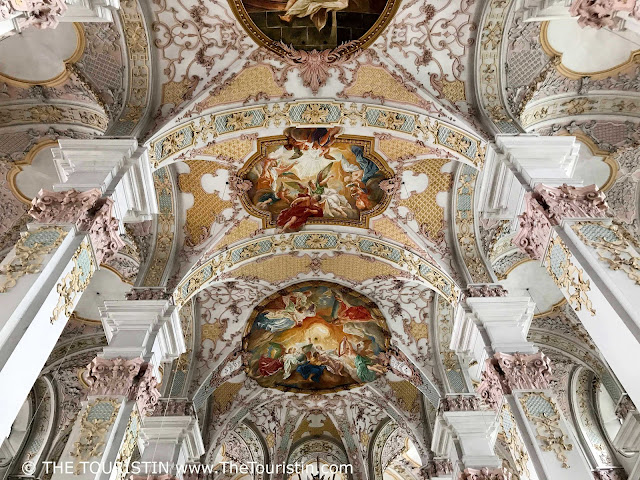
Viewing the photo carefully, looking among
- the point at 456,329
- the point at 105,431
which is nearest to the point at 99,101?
the point at 105,431

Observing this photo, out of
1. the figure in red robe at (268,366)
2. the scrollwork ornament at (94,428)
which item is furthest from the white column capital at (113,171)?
the figure in red robe at (268,366)

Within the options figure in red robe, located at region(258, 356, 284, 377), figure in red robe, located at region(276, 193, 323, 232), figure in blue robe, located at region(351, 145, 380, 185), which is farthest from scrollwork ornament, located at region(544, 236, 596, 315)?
figure in red robe, located at region(258, 356, 284, 377)

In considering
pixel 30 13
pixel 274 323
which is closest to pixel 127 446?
pixel 30 13

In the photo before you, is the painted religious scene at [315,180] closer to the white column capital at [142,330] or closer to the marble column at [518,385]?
the marble column at [518,385]

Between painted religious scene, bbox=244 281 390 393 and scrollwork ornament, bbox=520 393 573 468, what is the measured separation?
6.49 m

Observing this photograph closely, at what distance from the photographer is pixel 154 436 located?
32.5 ft

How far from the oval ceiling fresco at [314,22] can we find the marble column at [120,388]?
4.37 meters

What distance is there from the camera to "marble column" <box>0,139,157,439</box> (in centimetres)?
428

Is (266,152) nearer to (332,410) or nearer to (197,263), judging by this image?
(197,263)

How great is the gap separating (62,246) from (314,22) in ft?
17.1

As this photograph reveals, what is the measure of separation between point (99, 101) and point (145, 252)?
2.86 metres

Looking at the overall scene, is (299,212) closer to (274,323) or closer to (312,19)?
(274,323)

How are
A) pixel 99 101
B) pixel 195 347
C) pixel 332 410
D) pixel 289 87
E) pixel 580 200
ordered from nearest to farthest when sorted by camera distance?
pixel 580 200 → pixel 99 101 → pixel 289 87 → pixel 195 347 → pixel 332 410

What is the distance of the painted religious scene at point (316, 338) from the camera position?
1307 centimetres
